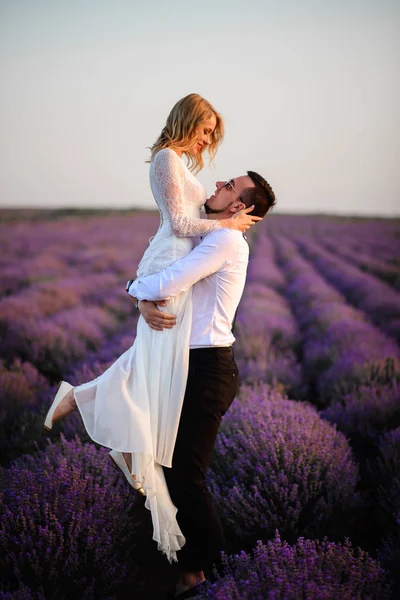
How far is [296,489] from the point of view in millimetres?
2510

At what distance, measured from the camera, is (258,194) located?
2.17m

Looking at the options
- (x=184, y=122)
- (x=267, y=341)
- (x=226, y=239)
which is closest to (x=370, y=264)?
(x=267, y=341)

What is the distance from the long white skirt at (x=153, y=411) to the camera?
81.9 inches

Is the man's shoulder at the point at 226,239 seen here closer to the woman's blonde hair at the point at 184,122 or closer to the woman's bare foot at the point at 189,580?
the woman's blonde hair at the point at 184,122

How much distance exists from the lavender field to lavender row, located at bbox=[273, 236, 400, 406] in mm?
23

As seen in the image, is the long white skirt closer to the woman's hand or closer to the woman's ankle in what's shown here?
the woman's ankle

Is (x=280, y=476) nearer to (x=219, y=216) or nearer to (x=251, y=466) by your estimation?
(x=251, y=466)

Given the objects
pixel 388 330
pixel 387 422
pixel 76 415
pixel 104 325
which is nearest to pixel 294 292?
pixel 388 330

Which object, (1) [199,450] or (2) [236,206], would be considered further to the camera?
(2) [236,206]

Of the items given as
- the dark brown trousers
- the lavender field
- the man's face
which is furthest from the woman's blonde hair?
the lavender field

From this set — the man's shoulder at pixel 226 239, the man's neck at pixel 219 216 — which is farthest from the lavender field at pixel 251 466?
the man's neck at pixel 219 216

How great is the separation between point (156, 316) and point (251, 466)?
1049 millimetres

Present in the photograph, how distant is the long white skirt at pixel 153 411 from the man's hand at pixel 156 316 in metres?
0.03

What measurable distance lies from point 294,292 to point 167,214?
734cm
